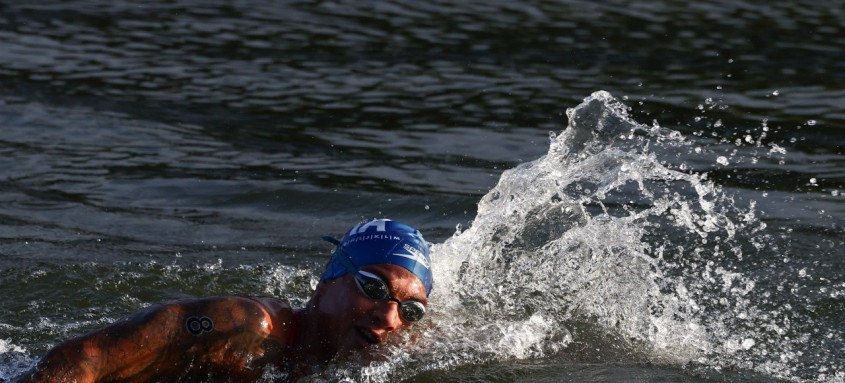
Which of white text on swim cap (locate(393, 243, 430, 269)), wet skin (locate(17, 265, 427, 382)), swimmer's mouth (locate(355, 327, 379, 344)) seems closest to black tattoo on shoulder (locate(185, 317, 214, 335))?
wet skin (locate(17, 265, 427, 382))

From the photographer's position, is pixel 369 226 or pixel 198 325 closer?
pixel 198 325

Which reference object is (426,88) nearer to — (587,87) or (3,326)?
(587,87)

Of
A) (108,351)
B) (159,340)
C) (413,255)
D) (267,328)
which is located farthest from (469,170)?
(108,351)

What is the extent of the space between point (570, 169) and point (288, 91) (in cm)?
660

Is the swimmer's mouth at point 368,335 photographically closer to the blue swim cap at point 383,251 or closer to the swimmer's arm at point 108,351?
the blue swim cap at point 383,251

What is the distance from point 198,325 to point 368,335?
78 cm

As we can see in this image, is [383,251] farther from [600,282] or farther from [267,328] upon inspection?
[600,282]

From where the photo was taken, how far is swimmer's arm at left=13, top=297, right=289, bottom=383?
5.41 metres

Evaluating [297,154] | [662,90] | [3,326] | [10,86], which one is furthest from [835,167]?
[10,86]

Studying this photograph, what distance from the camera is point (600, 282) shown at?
7.95 m

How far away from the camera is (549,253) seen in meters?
8.52

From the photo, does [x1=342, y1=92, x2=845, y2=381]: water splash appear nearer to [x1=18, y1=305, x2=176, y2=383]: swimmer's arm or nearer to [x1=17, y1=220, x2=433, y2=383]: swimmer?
[x1=17, y1=220, x2=433, y2=383]: swimmer

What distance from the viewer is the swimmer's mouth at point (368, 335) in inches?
233

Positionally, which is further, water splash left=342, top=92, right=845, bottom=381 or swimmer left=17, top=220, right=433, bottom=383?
water splash left=342, top=92, right=845, bottom=381
